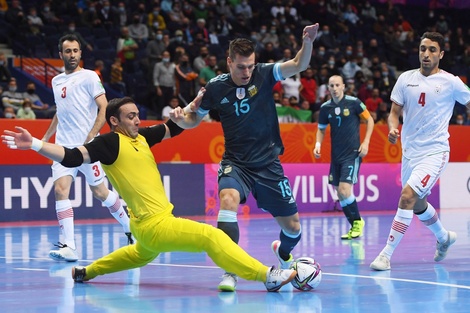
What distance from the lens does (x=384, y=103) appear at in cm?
2564

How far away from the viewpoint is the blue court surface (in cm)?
666

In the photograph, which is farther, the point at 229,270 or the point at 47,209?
the point at 47,209

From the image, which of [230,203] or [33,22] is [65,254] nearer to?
[230,203]

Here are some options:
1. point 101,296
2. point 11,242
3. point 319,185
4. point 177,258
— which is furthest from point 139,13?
point 101,296

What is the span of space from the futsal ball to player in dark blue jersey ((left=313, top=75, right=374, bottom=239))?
636 cm

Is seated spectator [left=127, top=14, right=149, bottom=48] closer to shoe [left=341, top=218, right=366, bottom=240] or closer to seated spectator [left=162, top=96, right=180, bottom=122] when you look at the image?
seated spectator [left=162, top=96, right=180, bottom=122]

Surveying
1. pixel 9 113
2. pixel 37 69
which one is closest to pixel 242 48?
pixel 9 113

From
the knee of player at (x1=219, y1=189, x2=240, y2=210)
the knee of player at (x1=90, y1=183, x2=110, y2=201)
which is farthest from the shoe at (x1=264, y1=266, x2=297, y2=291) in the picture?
the knee of player at (x1=90, y1=183, x2=110, y2=201)

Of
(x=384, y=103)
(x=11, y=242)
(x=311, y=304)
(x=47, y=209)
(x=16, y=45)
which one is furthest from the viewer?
(x=384, y=103)

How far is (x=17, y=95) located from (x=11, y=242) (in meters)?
8.06

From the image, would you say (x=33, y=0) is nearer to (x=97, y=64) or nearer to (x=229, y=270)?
(x=97, y=64)

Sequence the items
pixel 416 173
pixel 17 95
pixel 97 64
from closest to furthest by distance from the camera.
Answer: pixel 416 173
pixel 17 95
pixel 97 64

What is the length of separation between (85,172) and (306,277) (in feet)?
14.5

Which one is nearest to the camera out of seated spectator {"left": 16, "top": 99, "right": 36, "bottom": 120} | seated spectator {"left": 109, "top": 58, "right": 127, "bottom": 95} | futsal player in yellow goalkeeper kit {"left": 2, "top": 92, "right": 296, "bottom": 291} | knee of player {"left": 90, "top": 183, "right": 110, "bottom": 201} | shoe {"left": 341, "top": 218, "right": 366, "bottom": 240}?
futsal player in yellow goalkeeper kit {"left": 2, "top": 92, "right": 296, "bottom": 291}
